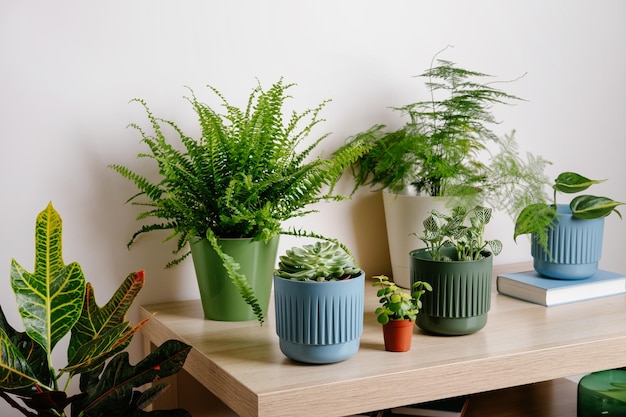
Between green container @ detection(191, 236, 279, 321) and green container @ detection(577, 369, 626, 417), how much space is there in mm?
596

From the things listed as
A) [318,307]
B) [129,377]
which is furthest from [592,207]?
[129,377]

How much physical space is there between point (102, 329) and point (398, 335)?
410 millimetres

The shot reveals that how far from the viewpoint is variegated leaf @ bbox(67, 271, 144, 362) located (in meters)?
1.04

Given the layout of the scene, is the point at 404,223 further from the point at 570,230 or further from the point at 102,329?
the point at 102,329

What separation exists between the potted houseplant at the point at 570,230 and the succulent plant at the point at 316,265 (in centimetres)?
46

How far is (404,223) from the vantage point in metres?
1.46

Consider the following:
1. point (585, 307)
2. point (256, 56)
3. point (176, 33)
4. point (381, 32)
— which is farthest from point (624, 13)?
point (176, 33)

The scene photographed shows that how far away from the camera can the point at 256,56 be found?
A: 56.6 inches

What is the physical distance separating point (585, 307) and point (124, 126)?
34.1 inches

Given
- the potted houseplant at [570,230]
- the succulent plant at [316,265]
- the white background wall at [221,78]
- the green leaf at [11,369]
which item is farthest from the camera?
the potted houseplant at [570,230]

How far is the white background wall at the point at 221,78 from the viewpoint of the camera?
128 centimetres

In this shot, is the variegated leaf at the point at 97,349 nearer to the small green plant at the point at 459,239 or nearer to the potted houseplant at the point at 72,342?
the potted houseplant at the point at 72,342

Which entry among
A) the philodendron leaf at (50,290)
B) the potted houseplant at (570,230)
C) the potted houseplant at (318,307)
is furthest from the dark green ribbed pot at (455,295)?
the philodendron leaf at (50,290)

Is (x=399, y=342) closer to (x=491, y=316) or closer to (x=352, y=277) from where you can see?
(x=352, y=277)
